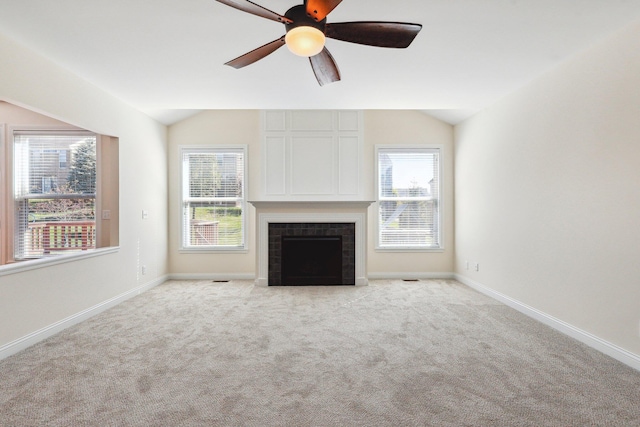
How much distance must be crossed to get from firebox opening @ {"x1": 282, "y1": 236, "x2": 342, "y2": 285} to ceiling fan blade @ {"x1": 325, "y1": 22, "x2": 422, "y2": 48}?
3367 millimetres

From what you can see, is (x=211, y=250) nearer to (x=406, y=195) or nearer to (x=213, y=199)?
(x=213, y=199)

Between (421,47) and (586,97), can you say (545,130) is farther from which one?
(421,47)

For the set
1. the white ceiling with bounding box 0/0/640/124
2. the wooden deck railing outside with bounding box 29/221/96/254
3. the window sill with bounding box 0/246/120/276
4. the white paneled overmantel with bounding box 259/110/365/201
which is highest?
the white ceiling with bounding box 0/0/640/124

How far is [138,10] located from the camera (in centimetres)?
224

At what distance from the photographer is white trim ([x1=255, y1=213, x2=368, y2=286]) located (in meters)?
5.03

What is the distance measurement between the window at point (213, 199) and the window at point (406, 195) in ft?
7.72

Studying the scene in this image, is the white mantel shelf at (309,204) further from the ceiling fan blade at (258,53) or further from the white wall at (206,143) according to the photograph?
the ceiling fan blade at (258,53)

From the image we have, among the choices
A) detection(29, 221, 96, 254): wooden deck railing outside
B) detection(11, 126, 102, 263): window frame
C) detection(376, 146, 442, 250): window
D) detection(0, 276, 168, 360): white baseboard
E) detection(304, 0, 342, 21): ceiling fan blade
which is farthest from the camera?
detection(376, 146, 442, 250): window

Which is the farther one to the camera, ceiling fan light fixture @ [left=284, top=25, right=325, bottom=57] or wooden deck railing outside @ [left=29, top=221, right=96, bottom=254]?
wooden deck railing outside @ [left=29, top=221, right=96, bottom=254]

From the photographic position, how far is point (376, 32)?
194cm

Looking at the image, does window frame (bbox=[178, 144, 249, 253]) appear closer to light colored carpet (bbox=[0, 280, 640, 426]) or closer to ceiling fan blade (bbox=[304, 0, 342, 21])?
light colored carpet (bbox=[0, 280, 640, 426])

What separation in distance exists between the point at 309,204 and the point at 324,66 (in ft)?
9.13

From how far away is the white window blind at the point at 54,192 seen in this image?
405cm

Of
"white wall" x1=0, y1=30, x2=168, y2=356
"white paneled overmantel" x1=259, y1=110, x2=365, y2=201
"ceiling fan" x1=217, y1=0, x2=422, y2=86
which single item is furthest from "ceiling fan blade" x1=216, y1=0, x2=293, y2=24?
"white paneled overmantel" x1=259, y1=110, x2=365, y2=201
